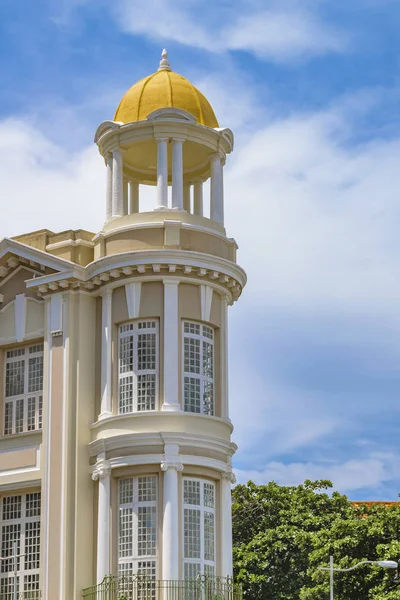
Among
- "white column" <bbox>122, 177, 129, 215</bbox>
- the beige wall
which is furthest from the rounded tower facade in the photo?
the beige wall

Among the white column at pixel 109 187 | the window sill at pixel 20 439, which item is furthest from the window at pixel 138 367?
the white column at pixel 109 187

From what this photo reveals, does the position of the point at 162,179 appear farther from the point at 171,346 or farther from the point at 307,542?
the point at 307,542

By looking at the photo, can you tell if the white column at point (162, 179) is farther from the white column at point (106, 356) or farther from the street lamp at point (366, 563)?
the street lamp at point (366, 563)

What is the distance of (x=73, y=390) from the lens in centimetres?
3731

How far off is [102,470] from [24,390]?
4.33 metres

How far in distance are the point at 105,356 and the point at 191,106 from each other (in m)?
8.07

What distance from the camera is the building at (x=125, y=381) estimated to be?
3553 cm

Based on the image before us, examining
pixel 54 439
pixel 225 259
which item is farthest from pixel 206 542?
pixel 225 259

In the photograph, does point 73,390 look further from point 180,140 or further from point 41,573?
point 180,140

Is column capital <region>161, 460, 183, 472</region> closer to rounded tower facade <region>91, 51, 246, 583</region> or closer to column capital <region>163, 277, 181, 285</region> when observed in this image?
rounded tower facade <region>91, 51, 246, 583</region>

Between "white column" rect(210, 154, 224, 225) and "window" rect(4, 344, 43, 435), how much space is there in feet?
21.1

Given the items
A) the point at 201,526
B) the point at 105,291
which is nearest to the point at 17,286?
the point at 105,291

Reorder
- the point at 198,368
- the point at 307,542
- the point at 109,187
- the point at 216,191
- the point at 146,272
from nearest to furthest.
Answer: the point at 146,272 → the point at 198,368 → the point at 109,187 → the point at 216,191 → the point at 307,542

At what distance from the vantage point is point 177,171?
38.4 meters
